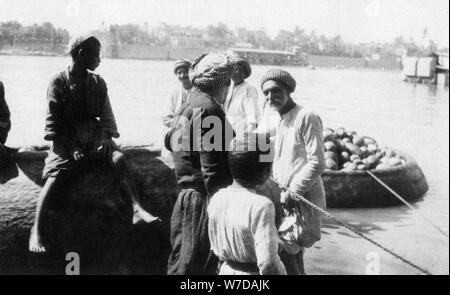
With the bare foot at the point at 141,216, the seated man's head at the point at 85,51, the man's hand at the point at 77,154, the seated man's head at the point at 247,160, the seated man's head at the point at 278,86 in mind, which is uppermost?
the seated man's head at the point at 85,51

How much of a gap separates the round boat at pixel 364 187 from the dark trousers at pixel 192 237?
19.6 feet

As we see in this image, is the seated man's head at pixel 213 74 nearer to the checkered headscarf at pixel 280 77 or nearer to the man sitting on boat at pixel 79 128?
the checkered headscarf at pixel 280 77

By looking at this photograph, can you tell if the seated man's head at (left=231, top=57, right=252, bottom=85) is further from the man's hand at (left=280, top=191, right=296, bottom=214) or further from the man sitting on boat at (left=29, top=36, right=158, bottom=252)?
the man's hand at (left=280, top=191, right=296, bottom=214)

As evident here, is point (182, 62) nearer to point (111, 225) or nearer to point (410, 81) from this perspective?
point (111, 225)

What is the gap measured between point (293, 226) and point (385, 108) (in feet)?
108

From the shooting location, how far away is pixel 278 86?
12.7 feet

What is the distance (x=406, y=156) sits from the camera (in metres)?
11.1

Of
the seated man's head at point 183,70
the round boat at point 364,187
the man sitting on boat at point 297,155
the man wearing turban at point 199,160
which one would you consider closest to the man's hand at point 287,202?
the man sitting on boat at point 297,155

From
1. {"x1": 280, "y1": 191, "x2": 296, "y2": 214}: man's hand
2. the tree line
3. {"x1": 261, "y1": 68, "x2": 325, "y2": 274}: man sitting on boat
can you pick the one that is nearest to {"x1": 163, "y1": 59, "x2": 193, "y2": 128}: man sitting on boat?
{"x1": 261, "y1": 68, "x2": 325, "y2": 274}: man sitting on boat

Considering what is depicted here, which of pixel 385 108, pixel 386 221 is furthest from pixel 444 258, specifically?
pixel 385 108

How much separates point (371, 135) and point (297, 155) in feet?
62.8

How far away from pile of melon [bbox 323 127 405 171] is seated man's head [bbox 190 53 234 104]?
21.1ft

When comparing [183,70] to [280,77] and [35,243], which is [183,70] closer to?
[280,77]

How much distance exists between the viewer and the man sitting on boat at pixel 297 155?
381 centimetres
